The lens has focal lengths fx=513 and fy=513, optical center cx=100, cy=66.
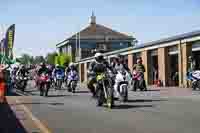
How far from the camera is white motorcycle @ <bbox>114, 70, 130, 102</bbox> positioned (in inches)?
711

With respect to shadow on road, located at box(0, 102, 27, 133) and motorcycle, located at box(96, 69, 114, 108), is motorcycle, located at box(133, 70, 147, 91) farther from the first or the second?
shadow on road, located at box(0, 102, 27, 133)

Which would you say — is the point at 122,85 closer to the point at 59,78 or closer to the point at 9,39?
the point at 9,39

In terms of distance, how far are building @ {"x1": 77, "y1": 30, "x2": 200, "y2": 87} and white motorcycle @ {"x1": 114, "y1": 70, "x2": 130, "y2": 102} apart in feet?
47.8

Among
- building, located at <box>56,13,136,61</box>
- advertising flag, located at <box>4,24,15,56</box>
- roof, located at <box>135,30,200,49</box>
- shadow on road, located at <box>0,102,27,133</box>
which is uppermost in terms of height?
building, located at <box>56,13,136,61</box>

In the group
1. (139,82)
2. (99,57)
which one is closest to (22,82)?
(139,82)

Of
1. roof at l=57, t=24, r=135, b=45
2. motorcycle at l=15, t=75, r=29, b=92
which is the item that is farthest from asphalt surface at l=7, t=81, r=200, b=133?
roof at l=57, t=24, r=135, b=45

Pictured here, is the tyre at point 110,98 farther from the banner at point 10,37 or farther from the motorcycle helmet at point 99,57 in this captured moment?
the banner at point 10,37

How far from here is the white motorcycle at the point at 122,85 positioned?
59.3ft

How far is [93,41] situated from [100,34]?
654 cm

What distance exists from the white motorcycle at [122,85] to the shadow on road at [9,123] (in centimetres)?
446

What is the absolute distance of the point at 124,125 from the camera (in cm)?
1091

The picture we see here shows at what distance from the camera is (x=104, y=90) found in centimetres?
1540

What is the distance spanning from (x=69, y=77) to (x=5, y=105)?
1276 cm

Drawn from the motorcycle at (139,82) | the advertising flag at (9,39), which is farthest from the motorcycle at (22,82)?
the motorcycle at (139,82)
